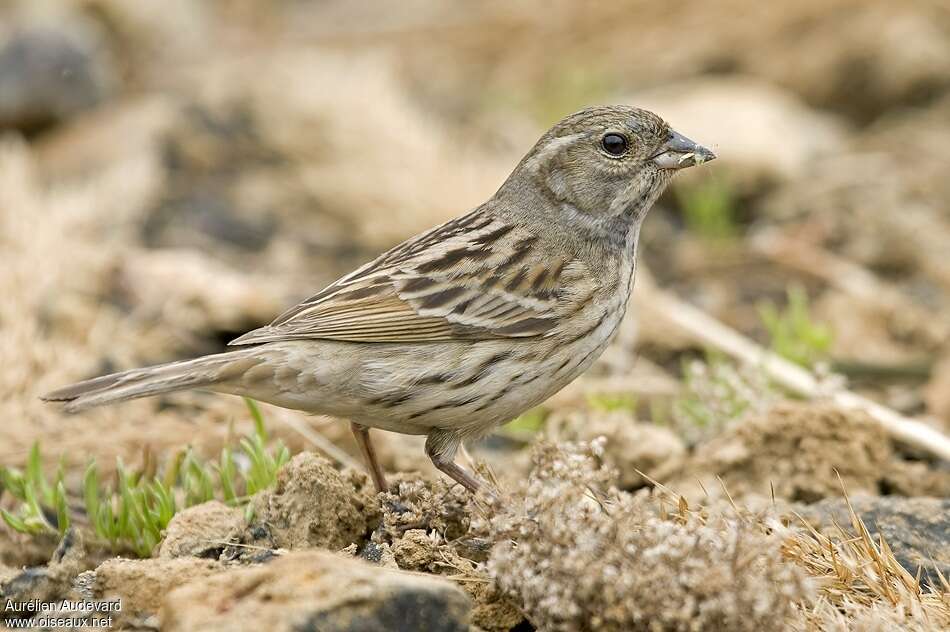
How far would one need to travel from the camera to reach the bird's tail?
446 centimetres

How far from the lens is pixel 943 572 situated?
446cm

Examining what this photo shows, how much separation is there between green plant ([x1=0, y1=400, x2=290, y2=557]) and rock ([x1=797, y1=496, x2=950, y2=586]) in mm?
2165

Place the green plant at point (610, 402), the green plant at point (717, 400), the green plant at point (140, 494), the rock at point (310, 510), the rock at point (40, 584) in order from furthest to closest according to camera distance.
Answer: the green plant at point (610, 402) → the green plant at point (717, 400) → the green plant at point (140, 494) → the rock at point (310, 510) → the rock at point (40, 584)

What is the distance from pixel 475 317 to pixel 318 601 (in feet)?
6.38

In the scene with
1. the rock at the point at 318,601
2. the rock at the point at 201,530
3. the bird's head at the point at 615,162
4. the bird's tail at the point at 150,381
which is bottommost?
the rock at the point at 201,530

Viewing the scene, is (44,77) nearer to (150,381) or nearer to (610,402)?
(610,402)

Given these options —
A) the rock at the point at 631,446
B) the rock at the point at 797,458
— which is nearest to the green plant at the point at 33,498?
the rock at the point at 631,446

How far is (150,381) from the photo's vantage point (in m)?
4.54

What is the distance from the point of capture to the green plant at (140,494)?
15.6ft

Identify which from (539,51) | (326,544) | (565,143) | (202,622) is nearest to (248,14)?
(539,51)

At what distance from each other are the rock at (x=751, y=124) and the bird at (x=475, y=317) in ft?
14.1

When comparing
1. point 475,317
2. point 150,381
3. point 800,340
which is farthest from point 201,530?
point 800,340

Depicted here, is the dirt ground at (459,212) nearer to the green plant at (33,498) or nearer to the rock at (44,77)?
the rock at (44,77)

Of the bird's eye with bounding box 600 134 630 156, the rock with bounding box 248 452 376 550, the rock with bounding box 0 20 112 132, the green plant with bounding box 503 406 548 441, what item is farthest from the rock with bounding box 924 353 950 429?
the rock with bounding box 0 20 112 132
